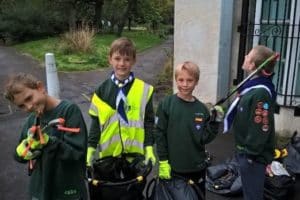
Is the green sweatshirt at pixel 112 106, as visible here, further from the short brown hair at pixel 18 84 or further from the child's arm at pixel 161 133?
the short brown hair at pixel 18 84

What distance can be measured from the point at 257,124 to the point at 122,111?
3.38 feet

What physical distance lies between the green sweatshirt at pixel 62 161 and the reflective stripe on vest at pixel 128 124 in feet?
1.44

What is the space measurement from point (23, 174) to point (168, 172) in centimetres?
256

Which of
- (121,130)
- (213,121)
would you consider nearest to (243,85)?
(213,121)

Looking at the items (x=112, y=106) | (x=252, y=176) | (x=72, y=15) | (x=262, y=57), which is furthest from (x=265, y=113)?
(x=72, y=15)

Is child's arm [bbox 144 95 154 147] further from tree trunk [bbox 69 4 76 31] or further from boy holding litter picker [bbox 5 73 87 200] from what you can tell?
tree trunk [bbox 69 4 76 31]

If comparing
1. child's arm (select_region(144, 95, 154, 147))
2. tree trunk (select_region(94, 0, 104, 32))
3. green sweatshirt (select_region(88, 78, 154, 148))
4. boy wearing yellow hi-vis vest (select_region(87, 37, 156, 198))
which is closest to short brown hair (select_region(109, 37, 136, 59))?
boy wearing yellow hi-vis vest (select_region(87, 37, 156, 198))

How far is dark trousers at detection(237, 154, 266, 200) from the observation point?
10.4 feet

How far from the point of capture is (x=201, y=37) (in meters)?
6.61

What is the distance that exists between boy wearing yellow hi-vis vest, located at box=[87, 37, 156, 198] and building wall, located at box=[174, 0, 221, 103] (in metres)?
3.80

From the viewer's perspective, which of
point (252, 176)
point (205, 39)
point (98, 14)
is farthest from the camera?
point (98, 14)

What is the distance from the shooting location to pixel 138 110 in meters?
2.91

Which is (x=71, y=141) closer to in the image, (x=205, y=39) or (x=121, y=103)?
(x=121, y=103)

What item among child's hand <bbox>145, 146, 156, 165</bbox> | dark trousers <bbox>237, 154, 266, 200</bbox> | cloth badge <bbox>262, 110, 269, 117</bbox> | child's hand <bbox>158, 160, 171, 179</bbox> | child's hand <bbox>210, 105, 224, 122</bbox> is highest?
child's hand <bbox>210, 105, 224, 122</bbox>
